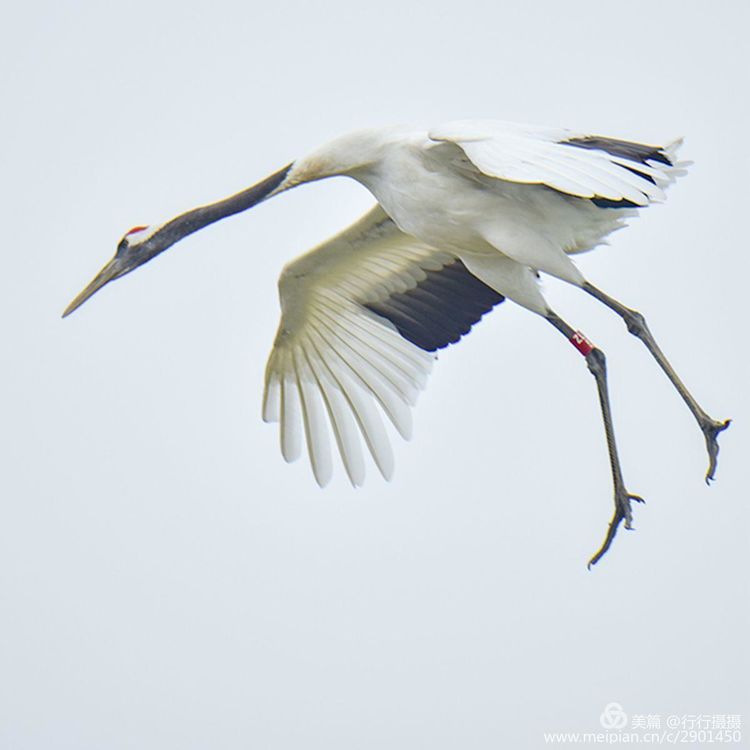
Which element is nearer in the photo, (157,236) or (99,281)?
(157,236)

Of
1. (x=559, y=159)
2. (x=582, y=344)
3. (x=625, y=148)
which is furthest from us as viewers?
(x=582, y=344)

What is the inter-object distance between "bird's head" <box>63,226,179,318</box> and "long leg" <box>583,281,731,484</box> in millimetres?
2519

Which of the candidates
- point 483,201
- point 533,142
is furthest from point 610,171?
point 483,201

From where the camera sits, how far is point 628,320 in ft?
44.0

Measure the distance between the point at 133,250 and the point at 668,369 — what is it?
10.5 feet

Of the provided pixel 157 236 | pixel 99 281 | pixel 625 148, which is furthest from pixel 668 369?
pixel 99 281

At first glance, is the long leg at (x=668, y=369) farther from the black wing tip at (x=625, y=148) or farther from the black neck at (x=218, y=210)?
the black neck at (x=218, y=210)

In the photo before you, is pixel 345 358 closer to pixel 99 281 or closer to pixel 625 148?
pixel 99 281

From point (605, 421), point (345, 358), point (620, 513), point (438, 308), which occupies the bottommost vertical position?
point (620, 513)

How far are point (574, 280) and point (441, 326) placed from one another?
1.91 m

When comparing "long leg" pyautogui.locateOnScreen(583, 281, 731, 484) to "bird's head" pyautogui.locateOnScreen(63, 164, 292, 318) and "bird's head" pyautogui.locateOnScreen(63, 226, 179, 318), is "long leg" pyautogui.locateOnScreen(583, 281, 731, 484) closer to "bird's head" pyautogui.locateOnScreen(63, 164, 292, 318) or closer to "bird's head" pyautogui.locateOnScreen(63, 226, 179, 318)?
"bird's head" pyautogui.locateOnScreen(63, 164, 292, 318)

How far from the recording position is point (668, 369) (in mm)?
13156

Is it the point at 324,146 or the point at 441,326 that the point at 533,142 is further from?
the point at 441,326

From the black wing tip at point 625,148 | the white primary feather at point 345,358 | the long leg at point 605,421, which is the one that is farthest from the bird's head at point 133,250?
the black wing tip at point 625,148
